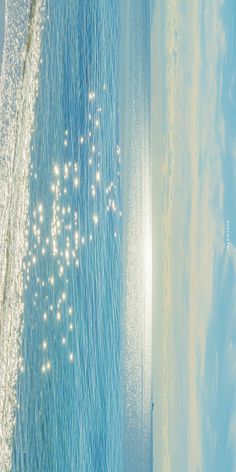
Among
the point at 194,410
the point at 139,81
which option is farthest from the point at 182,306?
the point at 139,81

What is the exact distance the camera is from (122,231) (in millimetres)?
437

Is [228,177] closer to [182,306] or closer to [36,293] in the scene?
[182,306]

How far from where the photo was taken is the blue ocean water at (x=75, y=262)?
0.41 metres

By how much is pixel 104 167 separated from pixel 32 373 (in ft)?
0.52

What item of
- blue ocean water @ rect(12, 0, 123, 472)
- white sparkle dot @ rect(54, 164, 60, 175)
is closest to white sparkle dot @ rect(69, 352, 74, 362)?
blue ocean water @ rect(12, 0, 123, 472)

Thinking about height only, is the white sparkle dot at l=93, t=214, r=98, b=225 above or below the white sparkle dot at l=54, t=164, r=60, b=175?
below

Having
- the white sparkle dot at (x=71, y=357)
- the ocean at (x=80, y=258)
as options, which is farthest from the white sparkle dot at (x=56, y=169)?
the white sparkle dot at (x=71, y=357)

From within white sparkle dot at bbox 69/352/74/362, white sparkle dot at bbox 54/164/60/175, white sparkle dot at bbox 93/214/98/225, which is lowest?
white sparkle dot at bbox 69/352/74/362

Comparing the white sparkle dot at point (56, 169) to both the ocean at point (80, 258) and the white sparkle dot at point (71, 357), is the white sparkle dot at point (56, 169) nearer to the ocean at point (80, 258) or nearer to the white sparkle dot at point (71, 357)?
the ocean at point (80, 258)

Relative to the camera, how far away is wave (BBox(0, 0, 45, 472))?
47cm

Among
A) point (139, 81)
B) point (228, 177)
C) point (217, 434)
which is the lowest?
point (217, 434)

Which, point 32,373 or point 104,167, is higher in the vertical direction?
point 104,167

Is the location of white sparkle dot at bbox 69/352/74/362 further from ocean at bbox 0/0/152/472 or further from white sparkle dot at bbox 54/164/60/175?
white sparkle dot at bbox 54/164/60/175

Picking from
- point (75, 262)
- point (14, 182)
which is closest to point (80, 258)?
point (75, 262)
